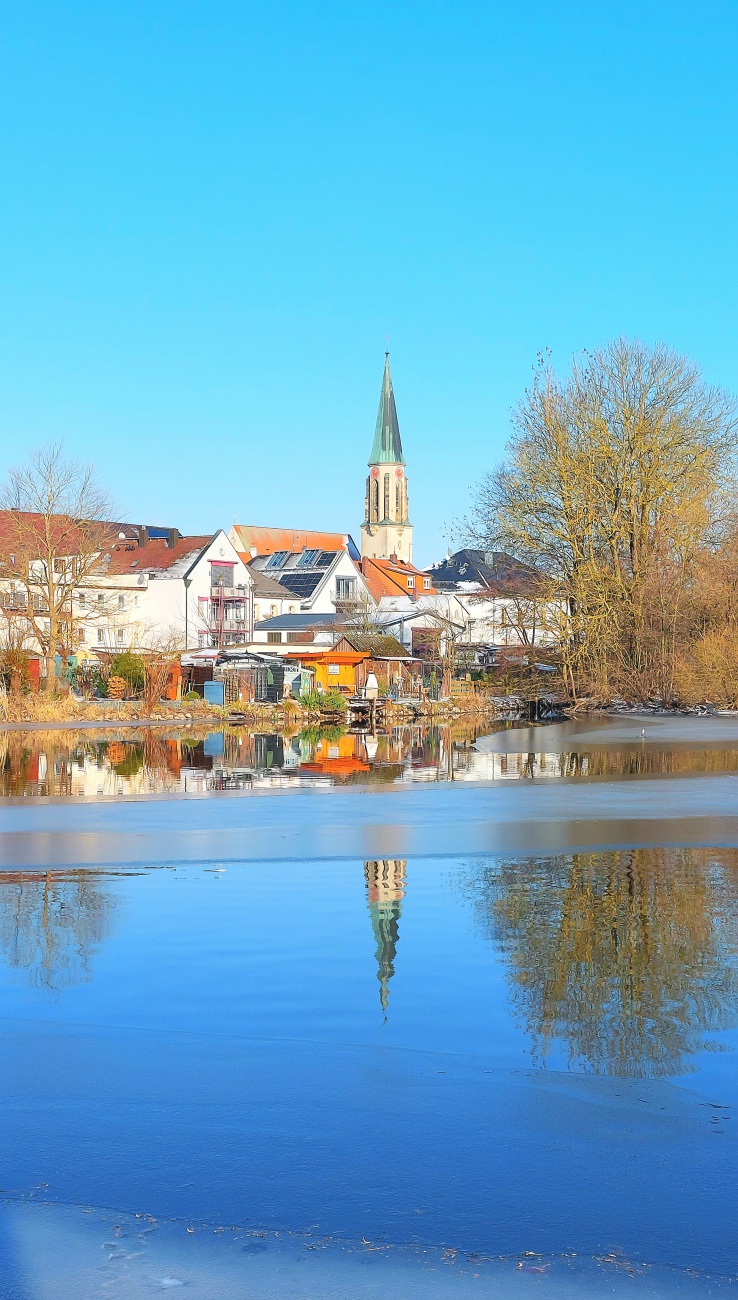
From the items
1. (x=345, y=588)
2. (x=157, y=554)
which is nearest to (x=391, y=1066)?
(x=157, y=554)

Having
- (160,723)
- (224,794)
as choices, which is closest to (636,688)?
(160,723)

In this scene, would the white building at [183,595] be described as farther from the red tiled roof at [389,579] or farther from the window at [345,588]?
the red tiled roof at [389,579]

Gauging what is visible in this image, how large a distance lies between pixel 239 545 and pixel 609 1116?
126 metres

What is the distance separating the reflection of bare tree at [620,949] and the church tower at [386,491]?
6843 inches

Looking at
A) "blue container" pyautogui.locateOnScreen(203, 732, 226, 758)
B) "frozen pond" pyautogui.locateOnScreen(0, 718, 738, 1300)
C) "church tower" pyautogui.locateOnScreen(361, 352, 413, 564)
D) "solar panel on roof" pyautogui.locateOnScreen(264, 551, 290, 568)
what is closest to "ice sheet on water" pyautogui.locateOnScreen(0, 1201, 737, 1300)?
"frozen pond" pyautogui.locateOnScreen(0, 718, 738, 1300)

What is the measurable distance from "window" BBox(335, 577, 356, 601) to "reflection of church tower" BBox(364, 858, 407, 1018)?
9029 cm

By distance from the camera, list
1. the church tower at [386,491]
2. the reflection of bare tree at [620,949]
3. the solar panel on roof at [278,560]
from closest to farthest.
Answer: the reflection of bare tree at [620,949], the solar panel on roof at [278,560], the church tower at [386,491]

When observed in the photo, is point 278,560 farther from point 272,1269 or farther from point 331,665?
point 272,1269

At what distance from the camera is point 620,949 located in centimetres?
847

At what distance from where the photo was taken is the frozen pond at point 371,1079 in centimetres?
429

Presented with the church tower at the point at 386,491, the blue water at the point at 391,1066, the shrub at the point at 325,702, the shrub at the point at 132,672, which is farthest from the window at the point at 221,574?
the church tower at the point at 386,491

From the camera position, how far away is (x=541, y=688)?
54062 mm

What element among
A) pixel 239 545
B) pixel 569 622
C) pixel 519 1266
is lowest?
pixel 519 1266

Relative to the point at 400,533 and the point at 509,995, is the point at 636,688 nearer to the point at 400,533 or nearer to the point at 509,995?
the point at 509,995
